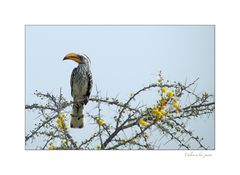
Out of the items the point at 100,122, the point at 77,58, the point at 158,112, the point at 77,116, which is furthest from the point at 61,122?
the point at 158,112

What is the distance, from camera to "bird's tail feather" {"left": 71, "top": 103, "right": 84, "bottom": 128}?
2.49 metres

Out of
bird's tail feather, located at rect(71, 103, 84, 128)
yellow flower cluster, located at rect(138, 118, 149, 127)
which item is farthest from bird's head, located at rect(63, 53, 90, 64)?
yellow flower cluster, located at rect(138, 118, 149, 127)

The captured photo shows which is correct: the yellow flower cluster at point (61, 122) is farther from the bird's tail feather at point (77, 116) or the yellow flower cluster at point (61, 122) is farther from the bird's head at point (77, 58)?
the bird's head at point (77, 58)

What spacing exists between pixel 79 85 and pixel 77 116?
206mm

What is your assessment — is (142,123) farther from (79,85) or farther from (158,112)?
(79,85)

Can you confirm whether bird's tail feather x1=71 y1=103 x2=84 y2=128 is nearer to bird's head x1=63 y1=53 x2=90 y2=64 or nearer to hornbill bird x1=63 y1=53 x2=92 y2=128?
hornbill bird x1=63 y1=53 x2=92 y2=128

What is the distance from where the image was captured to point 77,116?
8.20ft

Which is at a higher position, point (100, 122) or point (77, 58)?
point (77, 58)

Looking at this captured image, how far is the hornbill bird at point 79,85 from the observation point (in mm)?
2502

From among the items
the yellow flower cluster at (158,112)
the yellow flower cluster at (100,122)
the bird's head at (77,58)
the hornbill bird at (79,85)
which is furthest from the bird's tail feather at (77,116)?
the yellow flower cluster at (158,112)
